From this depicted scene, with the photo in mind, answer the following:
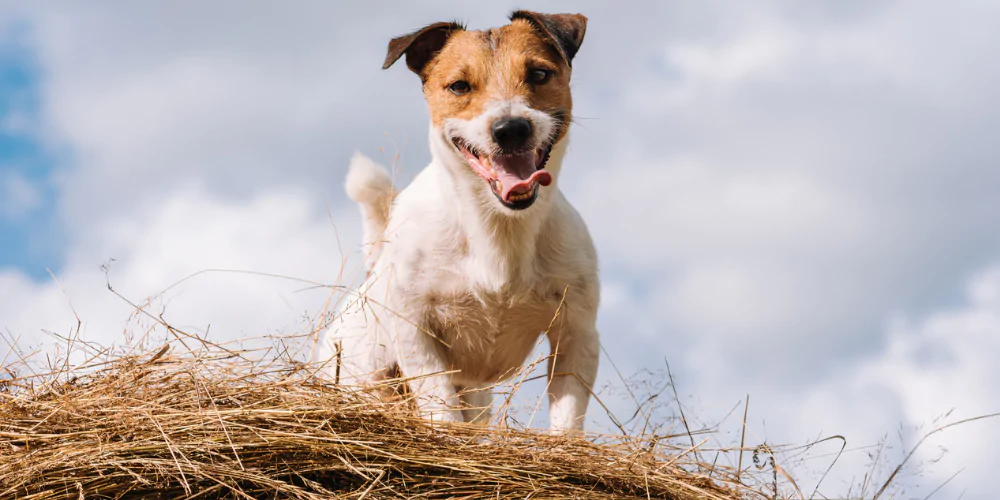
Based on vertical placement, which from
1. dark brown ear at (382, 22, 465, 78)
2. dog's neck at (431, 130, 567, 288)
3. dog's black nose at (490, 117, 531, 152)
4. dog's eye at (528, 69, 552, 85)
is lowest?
dog's neck at (431, 130, 567, 288)

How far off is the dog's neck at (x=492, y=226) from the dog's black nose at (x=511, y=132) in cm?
33

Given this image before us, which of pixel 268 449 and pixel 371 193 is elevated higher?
pixel 371 193

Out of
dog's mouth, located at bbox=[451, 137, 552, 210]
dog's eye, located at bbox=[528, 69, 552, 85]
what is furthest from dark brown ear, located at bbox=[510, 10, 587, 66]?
dog's mouth, located at bbox=[451, 137, 552, 210]

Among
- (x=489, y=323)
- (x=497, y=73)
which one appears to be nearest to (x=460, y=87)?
(x=497, y=73)

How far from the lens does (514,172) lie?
4027 millimetres

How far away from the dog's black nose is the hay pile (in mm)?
1116

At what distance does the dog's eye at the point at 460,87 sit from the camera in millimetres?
4047

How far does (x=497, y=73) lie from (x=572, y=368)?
1315mm

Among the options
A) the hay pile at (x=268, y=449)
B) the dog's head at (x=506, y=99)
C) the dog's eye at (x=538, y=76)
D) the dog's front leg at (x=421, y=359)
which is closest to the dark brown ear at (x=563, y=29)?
the dog's head at (x=506, y=99)

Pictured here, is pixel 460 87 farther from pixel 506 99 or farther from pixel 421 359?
pixel 421 359

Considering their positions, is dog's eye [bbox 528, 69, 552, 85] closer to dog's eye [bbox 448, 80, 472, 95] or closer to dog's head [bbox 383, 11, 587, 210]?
dog's head [bbox 383, 11, 587, 210]

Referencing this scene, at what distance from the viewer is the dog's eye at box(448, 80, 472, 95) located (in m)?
4.05

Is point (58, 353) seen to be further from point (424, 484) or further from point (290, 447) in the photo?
point (424, 484)

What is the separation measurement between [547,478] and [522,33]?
1969mm
